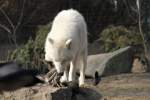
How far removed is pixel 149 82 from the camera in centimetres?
1345

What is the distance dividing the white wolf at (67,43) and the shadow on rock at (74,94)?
3.12m

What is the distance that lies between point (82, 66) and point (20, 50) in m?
4.77

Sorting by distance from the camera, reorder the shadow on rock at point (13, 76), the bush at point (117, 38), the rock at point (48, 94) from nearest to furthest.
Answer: the shadow on rock at point (13, 76) < the rock at point (48, 94) < the bush at point (117, 38)

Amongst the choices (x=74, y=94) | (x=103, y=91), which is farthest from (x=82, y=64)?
(x=74, y=94)

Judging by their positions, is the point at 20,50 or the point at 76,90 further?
the point at 20,50

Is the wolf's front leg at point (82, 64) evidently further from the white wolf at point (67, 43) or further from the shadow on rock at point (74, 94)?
the shadow on rock at point (74, 94)

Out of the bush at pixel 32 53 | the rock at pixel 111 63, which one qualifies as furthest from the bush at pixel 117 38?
the bush at pixel 32 53

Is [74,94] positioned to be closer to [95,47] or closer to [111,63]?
[111,63]

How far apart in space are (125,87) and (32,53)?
4.76 meters

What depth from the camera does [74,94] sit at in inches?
267

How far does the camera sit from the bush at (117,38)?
18141 mm

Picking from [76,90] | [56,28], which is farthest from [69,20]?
[76,90]

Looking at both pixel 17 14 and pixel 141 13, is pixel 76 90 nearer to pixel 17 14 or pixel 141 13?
pixel 17 14

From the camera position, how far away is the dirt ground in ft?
36.4
